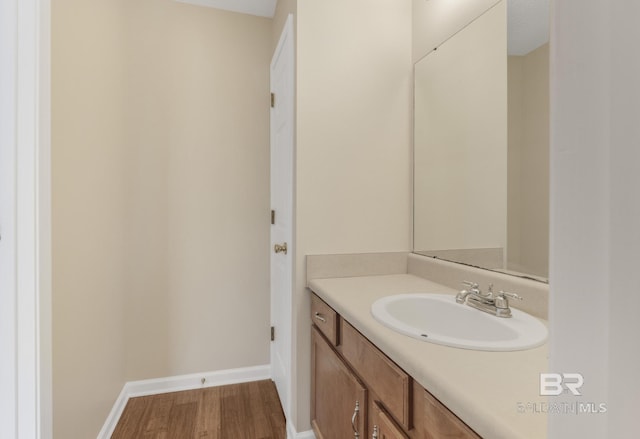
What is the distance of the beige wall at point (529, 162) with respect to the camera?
40.4 inches

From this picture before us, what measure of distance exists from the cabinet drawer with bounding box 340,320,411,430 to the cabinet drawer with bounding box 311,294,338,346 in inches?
2.3

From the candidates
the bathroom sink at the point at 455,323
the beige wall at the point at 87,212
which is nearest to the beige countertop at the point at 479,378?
the bathroom sink at the point at 455,323

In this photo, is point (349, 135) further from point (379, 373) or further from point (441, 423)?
point (441, 423)

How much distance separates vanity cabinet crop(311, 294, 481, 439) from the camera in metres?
0.70

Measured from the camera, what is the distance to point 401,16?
166 cm

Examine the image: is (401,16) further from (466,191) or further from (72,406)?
(72,406)

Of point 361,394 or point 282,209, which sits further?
point 282,209

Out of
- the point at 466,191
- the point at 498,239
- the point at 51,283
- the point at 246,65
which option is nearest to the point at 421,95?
the point at 466,191

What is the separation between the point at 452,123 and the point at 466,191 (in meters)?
0.33

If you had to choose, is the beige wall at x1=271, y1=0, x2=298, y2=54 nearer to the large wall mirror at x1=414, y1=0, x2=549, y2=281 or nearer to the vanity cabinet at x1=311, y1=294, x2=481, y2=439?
the large wall mirror at x1=414, y1=0, x2=549, y2=281

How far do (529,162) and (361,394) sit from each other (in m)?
0.96

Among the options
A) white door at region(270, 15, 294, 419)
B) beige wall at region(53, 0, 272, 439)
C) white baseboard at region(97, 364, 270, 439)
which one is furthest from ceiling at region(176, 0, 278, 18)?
white baseboard at region(97, 364, 270, 439)

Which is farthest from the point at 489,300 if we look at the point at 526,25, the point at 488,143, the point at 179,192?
the point at 179,192

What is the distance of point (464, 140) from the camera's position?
1.42 m
